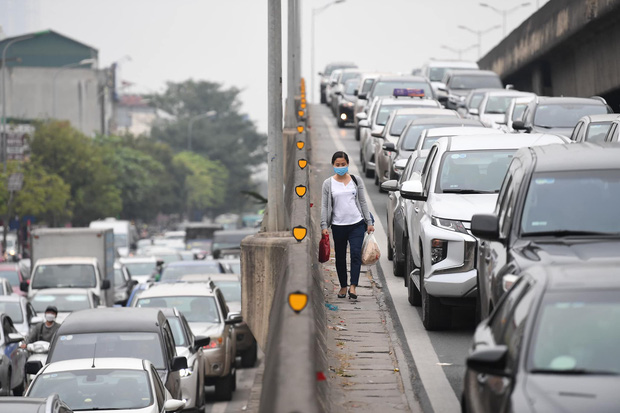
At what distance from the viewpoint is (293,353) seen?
7.27 metres

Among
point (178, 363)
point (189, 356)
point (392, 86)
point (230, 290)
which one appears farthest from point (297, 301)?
point (392, 86)

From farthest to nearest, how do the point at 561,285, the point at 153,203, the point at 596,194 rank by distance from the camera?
the point at 153,203 → the point at 596,194 → the point at 561,285

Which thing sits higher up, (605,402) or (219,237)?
(605,402)

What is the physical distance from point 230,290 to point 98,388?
1423cm

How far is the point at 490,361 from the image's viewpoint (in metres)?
6.63

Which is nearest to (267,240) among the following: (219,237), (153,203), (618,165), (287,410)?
(618,165)

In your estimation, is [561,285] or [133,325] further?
[133,325]

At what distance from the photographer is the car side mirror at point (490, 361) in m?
6.62

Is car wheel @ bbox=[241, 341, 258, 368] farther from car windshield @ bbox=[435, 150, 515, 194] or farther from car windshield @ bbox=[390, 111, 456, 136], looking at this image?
car windshield @ bbox=[435, 150, 515, 194]

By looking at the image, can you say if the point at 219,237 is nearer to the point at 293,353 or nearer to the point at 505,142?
the point at 505,142

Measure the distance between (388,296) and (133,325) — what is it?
3.22 metres

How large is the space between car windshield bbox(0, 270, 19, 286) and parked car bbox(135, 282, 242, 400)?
1320 cm

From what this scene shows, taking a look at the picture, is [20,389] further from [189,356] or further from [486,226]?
[486,226]

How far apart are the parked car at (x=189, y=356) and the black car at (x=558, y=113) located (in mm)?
9153
